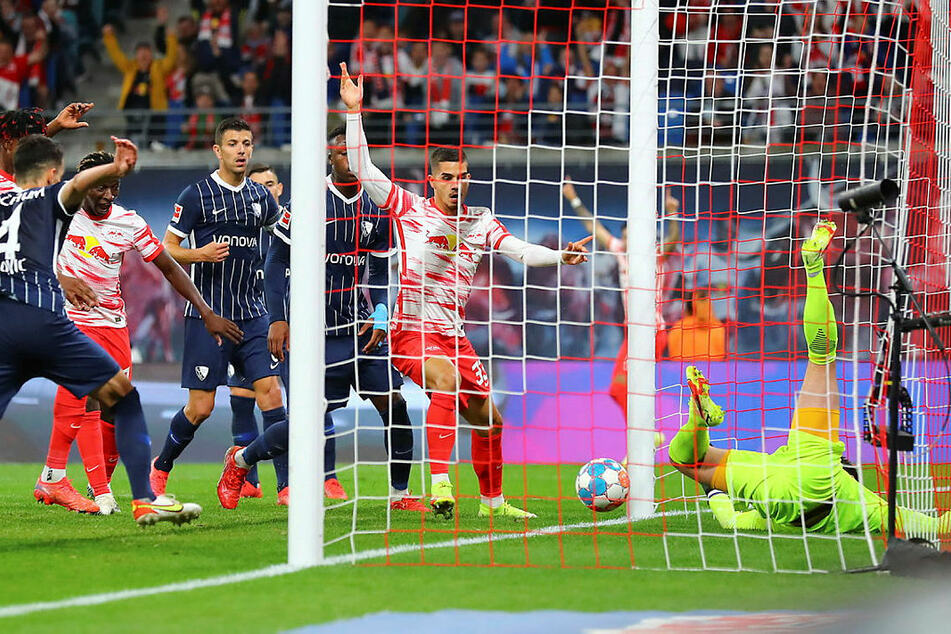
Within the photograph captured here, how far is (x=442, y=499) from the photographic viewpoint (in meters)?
6.29

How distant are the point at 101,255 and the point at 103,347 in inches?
21.9

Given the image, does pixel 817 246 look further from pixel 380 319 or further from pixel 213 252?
pixel 213 252

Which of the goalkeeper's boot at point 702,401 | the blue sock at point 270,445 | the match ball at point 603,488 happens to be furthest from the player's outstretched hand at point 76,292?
the goalkeeper's boot at point 702,401

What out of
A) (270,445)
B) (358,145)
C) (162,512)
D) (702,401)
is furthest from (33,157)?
(702,401)

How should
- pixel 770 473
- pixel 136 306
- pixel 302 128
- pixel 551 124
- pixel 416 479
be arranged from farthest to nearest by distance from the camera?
pixel 551 124 < pixel 136 306 < pixel 416 479 < pixel 770 473 < pixel 302 128

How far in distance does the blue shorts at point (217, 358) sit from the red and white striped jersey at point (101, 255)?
19.7 inches

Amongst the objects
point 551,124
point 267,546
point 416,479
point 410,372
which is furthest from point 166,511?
point 551,124

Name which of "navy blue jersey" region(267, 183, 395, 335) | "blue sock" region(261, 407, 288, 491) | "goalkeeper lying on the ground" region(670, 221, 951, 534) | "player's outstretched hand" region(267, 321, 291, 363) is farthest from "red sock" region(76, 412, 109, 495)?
"goalkeeper lying on the ground" region(670, 221, 951, 534)

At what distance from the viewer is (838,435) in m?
5.96

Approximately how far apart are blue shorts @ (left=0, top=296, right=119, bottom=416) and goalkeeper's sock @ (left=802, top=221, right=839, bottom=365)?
3.17 meters

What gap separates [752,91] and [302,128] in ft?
28.8

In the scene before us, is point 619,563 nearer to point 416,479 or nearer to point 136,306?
point 416,479

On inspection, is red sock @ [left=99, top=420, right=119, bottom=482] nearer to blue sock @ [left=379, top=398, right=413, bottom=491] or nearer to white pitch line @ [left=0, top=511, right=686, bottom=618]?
blue sock @ [left=379, top=398, right=413, bottom=491]

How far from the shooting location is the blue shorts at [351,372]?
7.14 meters
